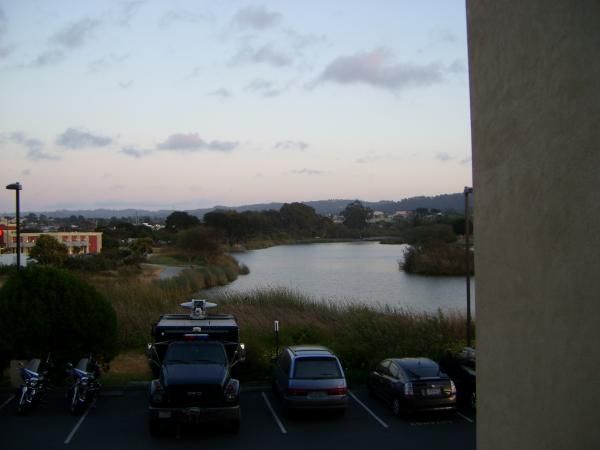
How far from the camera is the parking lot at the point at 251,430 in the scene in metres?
11.8

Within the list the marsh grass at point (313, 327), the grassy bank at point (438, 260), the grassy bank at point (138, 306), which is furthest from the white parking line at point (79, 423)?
the grassy bank at point (438, 260)

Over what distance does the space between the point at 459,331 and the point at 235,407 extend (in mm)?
11538

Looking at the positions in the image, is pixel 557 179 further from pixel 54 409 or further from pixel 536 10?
pixel 54 409

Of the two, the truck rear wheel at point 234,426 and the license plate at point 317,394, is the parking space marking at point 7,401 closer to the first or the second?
the truck rear wheel at point 234,426

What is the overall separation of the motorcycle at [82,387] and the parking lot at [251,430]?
212 mm

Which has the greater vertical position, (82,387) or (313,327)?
(82,387)

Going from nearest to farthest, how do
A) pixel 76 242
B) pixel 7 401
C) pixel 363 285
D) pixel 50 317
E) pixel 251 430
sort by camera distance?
1. pixel 251 430
2. pixel 7 401
3. pixel 50 317
4. pixel 363 285
5. pixel 76 242

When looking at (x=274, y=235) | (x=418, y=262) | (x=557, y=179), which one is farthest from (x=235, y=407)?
(x=274, y=235)

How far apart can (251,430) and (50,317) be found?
578 cm

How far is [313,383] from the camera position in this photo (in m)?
13.1

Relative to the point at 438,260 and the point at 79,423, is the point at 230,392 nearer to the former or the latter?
the point at 79,423

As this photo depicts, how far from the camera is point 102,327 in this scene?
15.8m

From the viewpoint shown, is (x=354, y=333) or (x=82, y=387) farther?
(x=354, y=333)

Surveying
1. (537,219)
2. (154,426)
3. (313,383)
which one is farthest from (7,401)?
(537,219)
